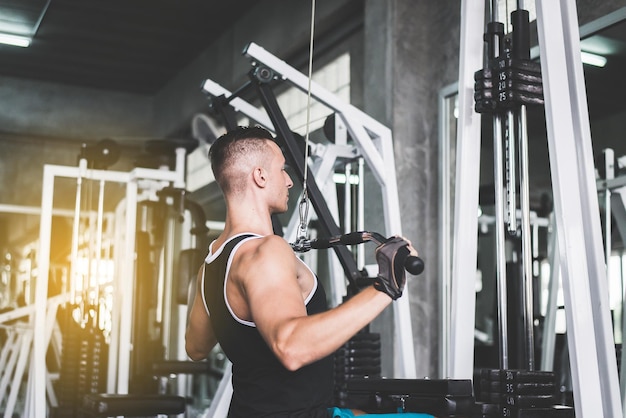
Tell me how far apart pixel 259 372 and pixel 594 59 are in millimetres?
2821

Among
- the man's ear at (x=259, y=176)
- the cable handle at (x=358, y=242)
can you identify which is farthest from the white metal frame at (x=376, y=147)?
the man's ear at (x=259, y=176)

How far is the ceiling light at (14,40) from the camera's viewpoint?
8055mm

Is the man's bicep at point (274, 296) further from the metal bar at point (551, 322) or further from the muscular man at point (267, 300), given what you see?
the metal bar at point (551, 322)

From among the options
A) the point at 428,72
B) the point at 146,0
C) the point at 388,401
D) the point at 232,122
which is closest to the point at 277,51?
the point at 146,0

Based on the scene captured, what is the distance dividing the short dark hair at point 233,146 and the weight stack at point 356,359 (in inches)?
85.0

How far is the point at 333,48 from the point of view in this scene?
613 cm

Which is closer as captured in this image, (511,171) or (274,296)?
(274,296)

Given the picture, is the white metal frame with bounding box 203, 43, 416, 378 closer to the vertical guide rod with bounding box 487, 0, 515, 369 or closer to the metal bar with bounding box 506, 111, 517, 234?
the vertical guide rod with bounding box 487, 0, 515, 369

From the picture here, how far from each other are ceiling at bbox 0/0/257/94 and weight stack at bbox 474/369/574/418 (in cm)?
565

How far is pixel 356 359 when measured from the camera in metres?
4.12

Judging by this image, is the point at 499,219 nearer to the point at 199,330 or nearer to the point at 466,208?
the point at 466,208

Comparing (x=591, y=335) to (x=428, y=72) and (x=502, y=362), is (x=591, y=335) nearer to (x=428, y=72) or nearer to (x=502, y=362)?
(x=502, y=362)

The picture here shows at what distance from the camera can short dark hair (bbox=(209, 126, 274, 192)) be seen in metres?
2.12

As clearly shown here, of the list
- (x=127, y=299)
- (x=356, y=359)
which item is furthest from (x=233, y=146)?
(x=127, y=299)
